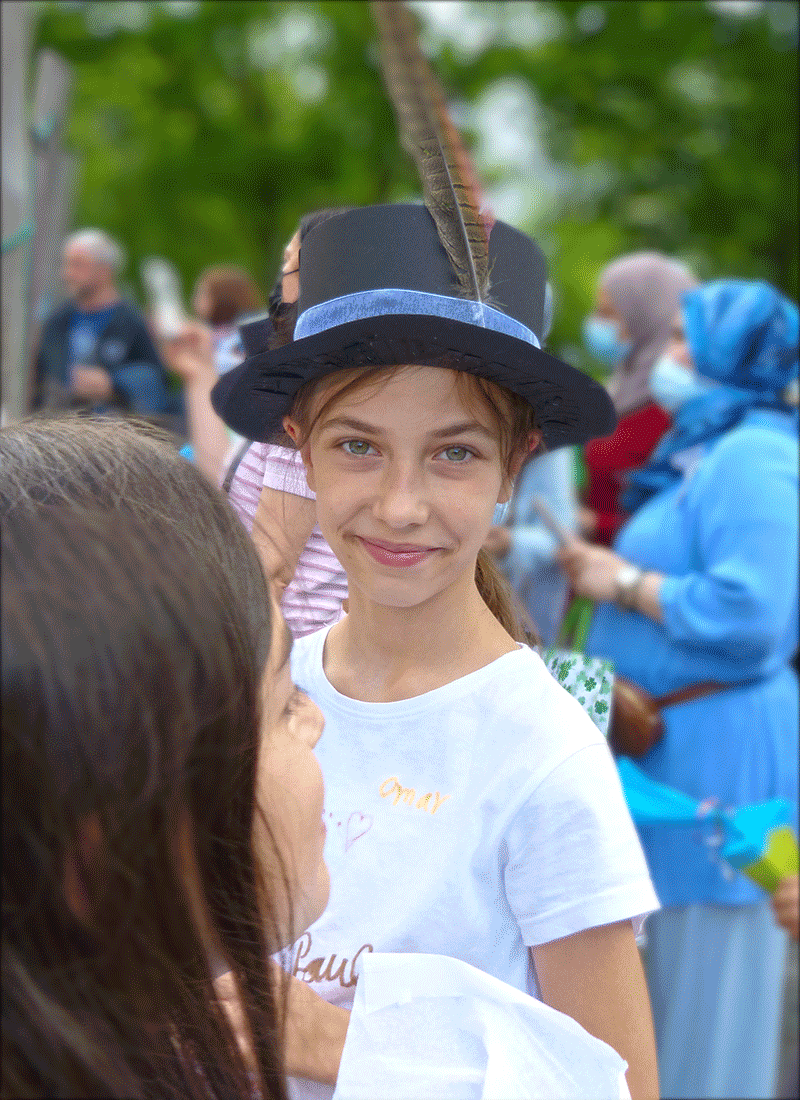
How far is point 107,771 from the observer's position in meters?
0.71

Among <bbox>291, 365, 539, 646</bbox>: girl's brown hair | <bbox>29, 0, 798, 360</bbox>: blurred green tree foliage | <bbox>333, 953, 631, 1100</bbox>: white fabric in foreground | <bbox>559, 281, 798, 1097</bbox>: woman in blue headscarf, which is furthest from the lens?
<bbox>29, 0, 798, 360</bbox>: blurred green tree foliage

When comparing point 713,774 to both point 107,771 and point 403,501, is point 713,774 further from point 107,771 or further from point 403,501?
point 107,771

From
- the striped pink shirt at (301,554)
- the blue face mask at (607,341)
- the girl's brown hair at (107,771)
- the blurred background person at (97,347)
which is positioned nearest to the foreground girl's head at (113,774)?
the girl's brown hair at (107,771)

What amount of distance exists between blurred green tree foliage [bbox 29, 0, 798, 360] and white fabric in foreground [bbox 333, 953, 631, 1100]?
9.47 metres

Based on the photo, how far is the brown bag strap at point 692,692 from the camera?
9.14 ft

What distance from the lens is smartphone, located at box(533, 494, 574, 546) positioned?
3378 mm

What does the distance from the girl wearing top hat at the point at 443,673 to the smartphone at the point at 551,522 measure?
203 centimetres

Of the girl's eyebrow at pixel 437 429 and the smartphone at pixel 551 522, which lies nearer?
the girl's eyebrow at pixel 437 429

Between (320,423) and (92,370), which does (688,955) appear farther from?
(92,370)

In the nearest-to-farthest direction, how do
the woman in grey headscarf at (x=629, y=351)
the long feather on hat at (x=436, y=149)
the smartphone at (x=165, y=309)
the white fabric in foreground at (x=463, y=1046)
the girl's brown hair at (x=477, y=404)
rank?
the white fabric in foreground at (x=463, y=1046), the long feather on hat at (x=436, y=149), the girl's brown hair at (x=477, y=404), the woman in grey headscarf at (x=629, y=351), the smartphone at (x=165, y=309)

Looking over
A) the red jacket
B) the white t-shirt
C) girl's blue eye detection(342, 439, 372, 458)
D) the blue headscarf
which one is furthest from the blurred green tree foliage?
the white t-shirt

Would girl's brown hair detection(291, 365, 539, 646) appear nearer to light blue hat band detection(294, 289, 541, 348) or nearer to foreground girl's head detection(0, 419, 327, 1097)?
light blue hat band detection(294, 289, 541, 348)

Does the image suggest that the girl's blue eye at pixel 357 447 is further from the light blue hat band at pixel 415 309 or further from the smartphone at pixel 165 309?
the smartphone at pixel 165 309

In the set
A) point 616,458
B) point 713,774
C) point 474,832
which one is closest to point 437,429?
point 474,832
